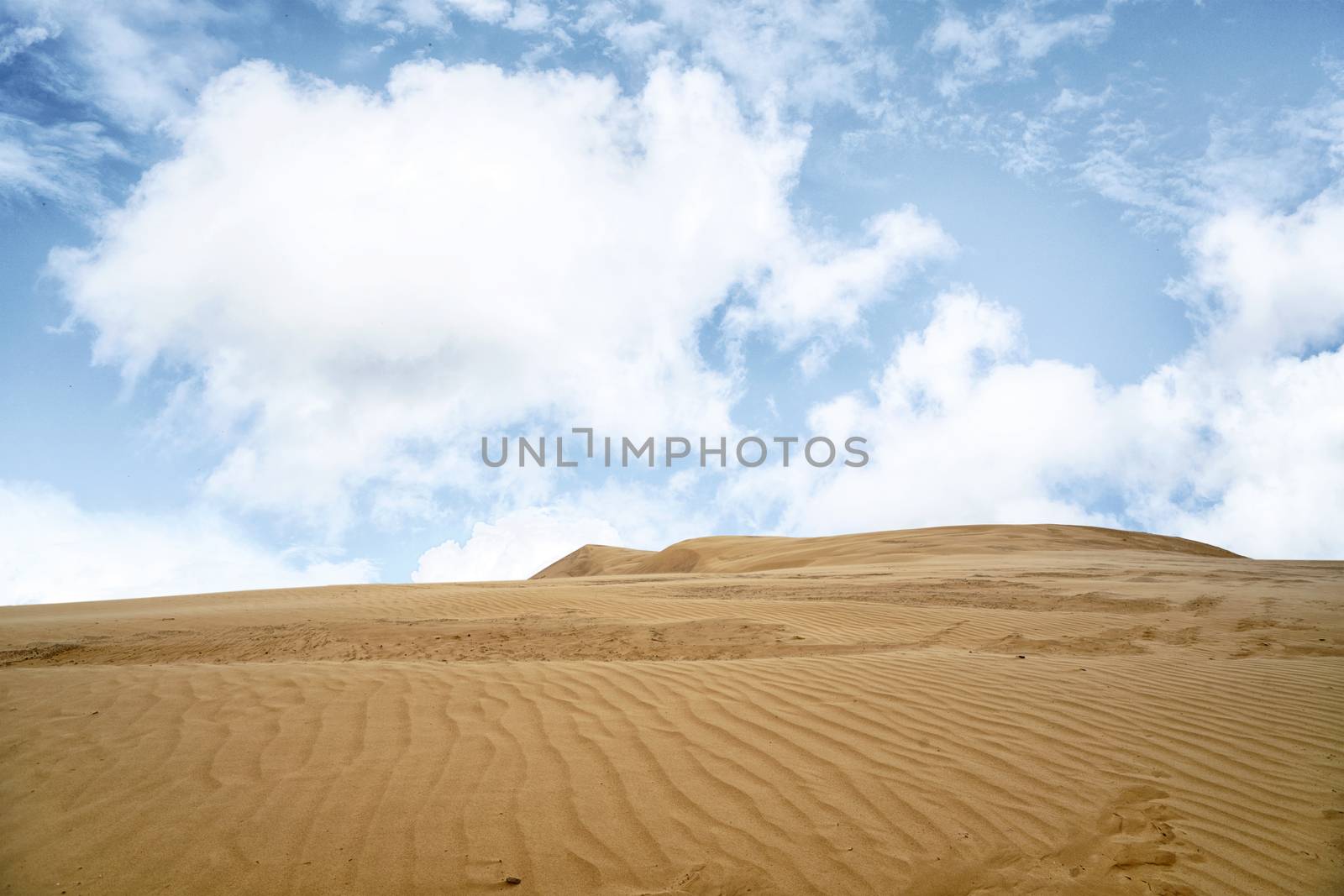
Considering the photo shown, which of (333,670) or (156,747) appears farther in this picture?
(333,670)

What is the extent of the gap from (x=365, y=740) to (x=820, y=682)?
3401 mm

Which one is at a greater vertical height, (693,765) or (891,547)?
(891,547)

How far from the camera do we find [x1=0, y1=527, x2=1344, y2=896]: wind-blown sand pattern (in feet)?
10.5

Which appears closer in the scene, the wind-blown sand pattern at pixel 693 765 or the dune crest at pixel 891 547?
the wind-blown sand pattern at pixel 693 765

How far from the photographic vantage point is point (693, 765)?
412 centimetres

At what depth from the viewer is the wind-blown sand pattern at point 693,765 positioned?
10.5ft

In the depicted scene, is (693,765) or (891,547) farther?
(891,547)

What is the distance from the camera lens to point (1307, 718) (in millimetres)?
5113

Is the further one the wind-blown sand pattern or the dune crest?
the dune crest

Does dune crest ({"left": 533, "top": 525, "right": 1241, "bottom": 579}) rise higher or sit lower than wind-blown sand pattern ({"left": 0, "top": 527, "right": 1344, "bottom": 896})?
higher

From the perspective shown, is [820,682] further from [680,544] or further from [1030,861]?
[680,544]

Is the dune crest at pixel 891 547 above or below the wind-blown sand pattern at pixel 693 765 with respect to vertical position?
above

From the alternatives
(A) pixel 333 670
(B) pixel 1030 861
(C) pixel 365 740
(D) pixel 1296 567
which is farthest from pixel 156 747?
(D) pixel 1296 567

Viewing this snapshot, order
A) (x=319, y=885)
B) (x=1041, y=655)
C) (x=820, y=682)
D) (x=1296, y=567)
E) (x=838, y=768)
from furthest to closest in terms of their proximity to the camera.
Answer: (x=1296, y=567) → (x=1041, y=655) → (x=820, y=682) → (x=838, y=768) → (x=319, y=885)
